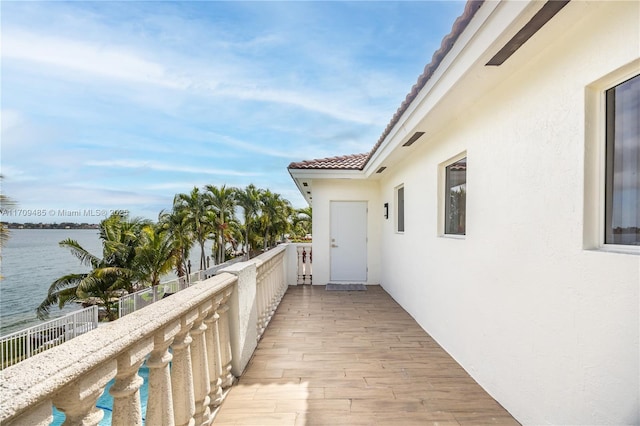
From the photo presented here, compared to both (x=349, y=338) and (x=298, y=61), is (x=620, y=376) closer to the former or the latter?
(x=349, y=338)

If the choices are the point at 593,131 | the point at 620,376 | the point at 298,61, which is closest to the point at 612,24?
the point at 593,131

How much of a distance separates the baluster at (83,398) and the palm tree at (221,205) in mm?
22313

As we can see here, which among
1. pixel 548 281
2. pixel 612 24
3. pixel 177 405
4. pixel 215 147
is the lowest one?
pixel 177 405

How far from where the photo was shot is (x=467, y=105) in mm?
3215

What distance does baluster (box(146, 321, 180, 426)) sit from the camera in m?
1.57

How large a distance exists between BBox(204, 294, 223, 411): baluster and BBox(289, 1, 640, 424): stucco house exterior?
92.4 inches

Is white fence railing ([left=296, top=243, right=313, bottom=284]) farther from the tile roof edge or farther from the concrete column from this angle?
the tile roof edge

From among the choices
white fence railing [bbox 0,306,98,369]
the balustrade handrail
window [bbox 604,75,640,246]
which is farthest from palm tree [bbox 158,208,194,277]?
window [bbox 604,75,640,246]

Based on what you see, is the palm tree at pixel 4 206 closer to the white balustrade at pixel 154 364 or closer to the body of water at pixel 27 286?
the body of water at pixel 27 286

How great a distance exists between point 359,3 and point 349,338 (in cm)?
471

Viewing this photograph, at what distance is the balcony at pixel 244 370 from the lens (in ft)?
3.26

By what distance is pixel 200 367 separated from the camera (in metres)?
2.16

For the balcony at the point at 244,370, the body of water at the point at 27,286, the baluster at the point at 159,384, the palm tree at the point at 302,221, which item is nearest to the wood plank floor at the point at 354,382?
the balcony at the point at 244,370

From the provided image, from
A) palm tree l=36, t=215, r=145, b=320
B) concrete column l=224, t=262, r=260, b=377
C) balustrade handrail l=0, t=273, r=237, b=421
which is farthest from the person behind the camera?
palm tree l=36, t=215, r=145, b=320
